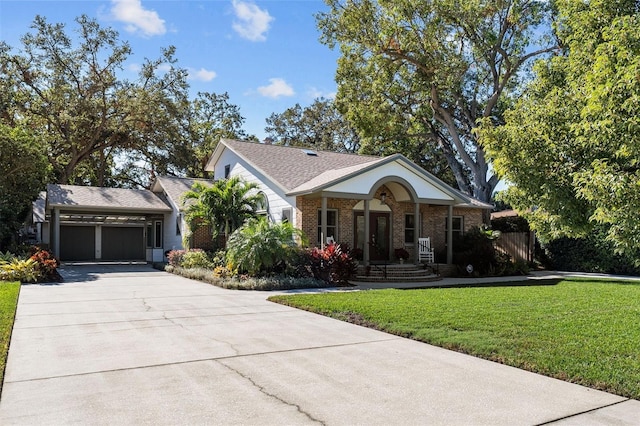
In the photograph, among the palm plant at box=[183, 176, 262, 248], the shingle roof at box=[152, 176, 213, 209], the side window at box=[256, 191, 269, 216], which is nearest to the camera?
the palm plant at box=[183, 176, 262, 248]

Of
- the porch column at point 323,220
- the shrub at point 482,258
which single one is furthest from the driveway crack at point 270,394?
the shrub at point 482,258

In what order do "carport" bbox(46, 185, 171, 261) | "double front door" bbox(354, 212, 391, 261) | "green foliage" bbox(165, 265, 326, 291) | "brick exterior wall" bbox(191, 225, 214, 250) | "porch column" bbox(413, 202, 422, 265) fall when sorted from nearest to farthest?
"green foliage" bbox(165, 265, 326, 291) < "porch column" bbox(413, 202, 422, 265) < "double front door" bbox(354, 212, 391, 261) < "brick exterior wall" bbox(191, 225, 214, 250) < "carport" bbox(46, 185, 171, 261)

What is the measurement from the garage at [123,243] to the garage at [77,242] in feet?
2.10

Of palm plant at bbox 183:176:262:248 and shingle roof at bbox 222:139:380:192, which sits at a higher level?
shingle roof at bbox 222:139:380:192

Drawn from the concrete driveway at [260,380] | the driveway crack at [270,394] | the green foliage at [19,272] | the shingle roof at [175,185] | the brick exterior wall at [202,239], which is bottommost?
the concrete driveway at [260,380]

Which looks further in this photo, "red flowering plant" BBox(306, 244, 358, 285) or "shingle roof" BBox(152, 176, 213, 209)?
"shingle roof" BBox(152, 176, 213, 209)

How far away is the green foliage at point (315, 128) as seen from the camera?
138ft

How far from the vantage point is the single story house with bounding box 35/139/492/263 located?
17.3 metres

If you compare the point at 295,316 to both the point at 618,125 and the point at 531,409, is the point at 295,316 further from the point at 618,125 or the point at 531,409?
the point at 618,125

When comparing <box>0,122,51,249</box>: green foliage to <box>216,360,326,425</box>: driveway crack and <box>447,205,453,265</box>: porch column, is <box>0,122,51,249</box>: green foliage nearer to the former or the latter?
<box>447,205,453,265</box>: porch column

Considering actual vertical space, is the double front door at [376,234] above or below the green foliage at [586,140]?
below

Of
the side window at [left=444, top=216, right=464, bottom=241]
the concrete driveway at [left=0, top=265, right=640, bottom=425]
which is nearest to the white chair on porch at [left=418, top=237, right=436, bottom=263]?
the side window at [left=444, top=216, right=464, bottom=241]

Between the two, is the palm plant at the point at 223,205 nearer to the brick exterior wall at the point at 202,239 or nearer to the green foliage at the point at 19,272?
the brick exterior wall at the point at 202,239

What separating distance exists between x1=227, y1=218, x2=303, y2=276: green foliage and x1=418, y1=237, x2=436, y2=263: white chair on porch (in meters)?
6.44
